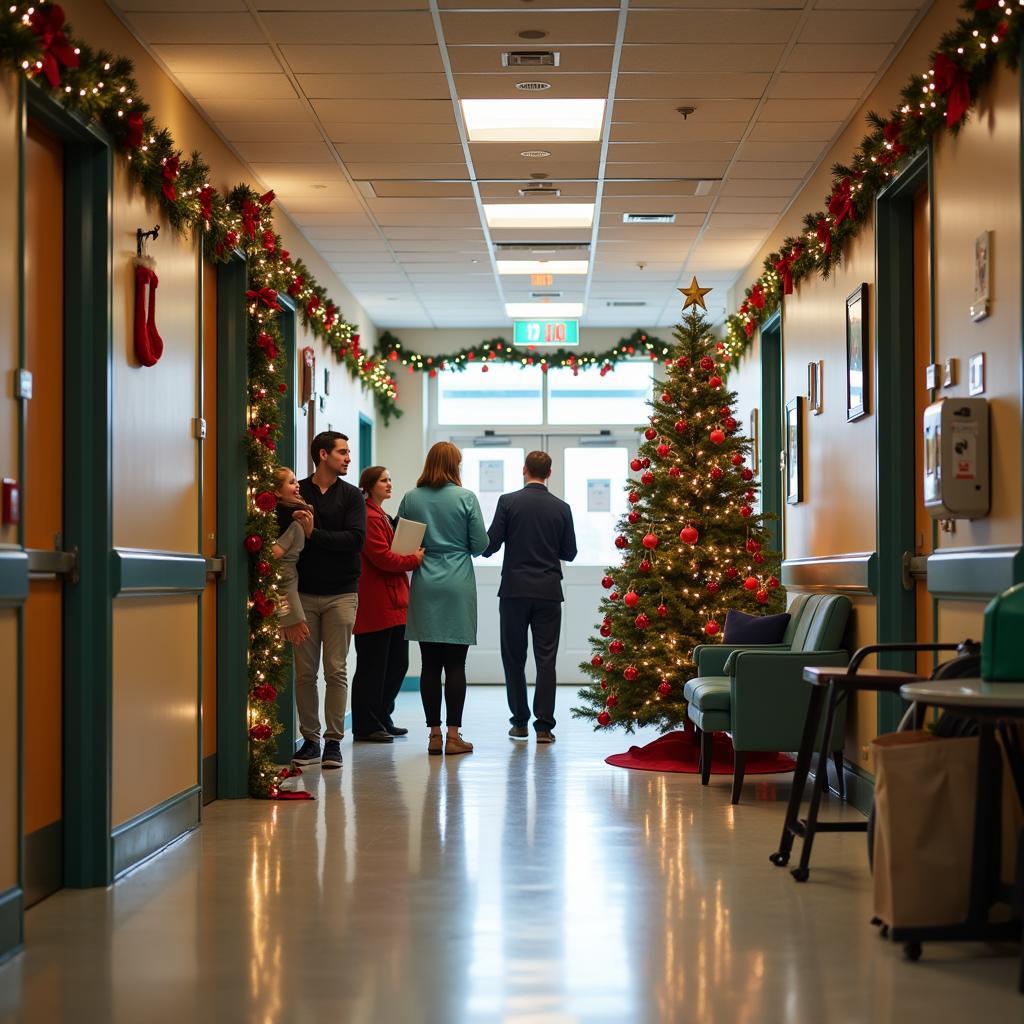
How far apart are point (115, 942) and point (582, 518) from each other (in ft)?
31.8

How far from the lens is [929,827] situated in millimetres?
3543

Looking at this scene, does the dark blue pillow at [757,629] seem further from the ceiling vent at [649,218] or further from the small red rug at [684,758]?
the ceiling vent at [649,218]

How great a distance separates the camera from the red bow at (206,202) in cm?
571

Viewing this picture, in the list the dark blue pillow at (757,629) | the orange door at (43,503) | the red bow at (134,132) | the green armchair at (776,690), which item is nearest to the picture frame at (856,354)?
the green armchair at (776,690)

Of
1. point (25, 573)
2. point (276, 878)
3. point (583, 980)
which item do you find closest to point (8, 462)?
point (25, 573)

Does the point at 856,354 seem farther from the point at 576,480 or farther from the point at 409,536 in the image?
the point at 576,480

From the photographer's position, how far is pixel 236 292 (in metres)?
6.39

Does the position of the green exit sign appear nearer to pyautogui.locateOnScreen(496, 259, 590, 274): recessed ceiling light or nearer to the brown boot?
pyautogui.locateOnScreen(496, 259, 590, 274): recessed ceiling light

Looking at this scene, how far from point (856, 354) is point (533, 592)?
2.97 m

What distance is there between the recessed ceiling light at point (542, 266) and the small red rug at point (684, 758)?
3.71 m

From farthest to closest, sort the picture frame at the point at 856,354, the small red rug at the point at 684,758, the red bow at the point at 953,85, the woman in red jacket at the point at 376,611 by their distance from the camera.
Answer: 1. the woman in red jacket at the point at 376,611
2. the small red rug at the point at 684,758
3. the picture frame at the point at 856,354
4. the red bow at the point at 953,85

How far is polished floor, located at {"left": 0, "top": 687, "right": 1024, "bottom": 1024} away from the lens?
3105mm

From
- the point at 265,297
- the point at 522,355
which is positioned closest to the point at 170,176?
the point at 265,297

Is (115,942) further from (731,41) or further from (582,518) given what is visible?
(582,518)
